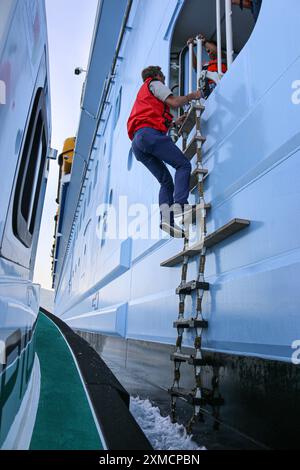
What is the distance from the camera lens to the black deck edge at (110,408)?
1069 mm

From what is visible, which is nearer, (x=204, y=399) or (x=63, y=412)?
(x=63, y=412)

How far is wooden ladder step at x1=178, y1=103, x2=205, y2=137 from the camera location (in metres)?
2.38

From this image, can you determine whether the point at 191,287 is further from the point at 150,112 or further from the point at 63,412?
the point at 150,112

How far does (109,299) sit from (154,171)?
2.96 metres

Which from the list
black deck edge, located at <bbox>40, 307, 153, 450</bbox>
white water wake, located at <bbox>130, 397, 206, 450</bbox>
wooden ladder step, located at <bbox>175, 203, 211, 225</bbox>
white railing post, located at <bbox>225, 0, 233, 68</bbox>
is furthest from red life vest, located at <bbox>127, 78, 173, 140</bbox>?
white water wake, located at <bbox>130, 397, 206, 450</bbox>

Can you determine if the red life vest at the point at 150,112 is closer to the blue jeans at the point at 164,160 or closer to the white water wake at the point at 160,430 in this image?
the blue jeans at the point at 164,160

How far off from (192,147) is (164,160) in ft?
0.68

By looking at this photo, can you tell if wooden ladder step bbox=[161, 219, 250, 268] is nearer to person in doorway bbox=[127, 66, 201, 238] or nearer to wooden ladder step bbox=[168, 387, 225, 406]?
person in doorway bbox=[127, 66, 201, 238]

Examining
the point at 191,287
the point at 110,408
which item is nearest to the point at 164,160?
the point at 191,287

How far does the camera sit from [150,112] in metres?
2.62

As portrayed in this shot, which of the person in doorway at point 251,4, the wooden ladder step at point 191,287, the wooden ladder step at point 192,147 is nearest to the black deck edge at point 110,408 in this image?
the wooden ladder step at point 191,287

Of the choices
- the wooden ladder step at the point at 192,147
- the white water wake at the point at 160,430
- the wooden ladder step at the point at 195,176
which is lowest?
the white water wake at the point at 160,430
